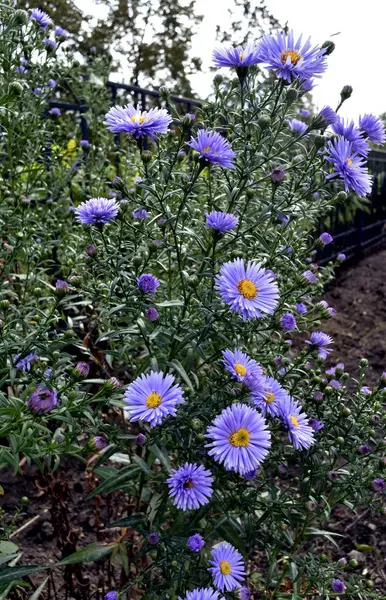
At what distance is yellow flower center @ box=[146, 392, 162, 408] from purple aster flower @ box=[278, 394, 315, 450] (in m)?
0.29

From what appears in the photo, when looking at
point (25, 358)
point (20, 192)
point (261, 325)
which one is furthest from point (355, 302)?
point (25, 358)

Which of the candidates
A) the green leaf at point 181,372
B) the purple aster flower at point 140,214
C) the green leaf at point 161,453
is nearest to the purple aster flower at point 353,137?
the purple aster flower at point 140,214

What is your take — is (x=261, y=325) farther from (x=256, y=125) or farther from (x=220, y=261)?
(x=256, y=125)

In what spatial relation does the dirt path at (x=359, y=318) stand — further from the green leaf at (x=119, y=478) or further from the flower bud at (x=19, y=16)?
the flower bud at (x=19, y=16)

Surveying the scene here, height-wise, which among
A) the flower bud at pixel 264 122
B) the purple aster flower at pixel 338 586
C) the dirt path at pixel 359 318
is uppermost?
the dirt path at pixel 359 318

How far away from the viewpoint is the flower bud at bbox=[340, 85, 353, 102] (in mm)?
1745

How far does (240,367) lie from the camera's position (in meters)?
1.36

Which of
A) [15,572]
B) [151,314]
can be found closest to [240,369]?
[151,314]

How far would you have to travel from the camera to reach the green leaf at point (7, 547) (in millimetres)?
1729

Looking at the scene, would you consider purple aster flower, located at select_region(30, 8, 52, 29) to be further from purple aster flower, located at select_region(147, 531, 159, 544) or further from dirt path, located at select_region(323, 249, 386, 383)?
dirt path, located at select_region(323, 249, 386, 383)

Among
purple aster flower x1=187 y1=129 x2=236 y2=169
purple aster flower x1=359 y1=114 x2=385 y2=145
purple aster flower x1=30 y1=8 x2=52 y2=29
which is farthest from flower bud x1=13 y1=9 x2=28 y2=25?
purple aster flower x1=359 y1=114 x2=385 y2=145

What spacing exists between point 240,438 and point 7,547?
34.1 inches

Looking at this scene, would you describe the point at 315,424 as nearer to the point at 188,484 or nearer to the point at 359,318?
the point at 188,484

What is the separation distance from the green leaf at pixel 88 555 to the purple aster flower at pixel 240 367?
622mm
